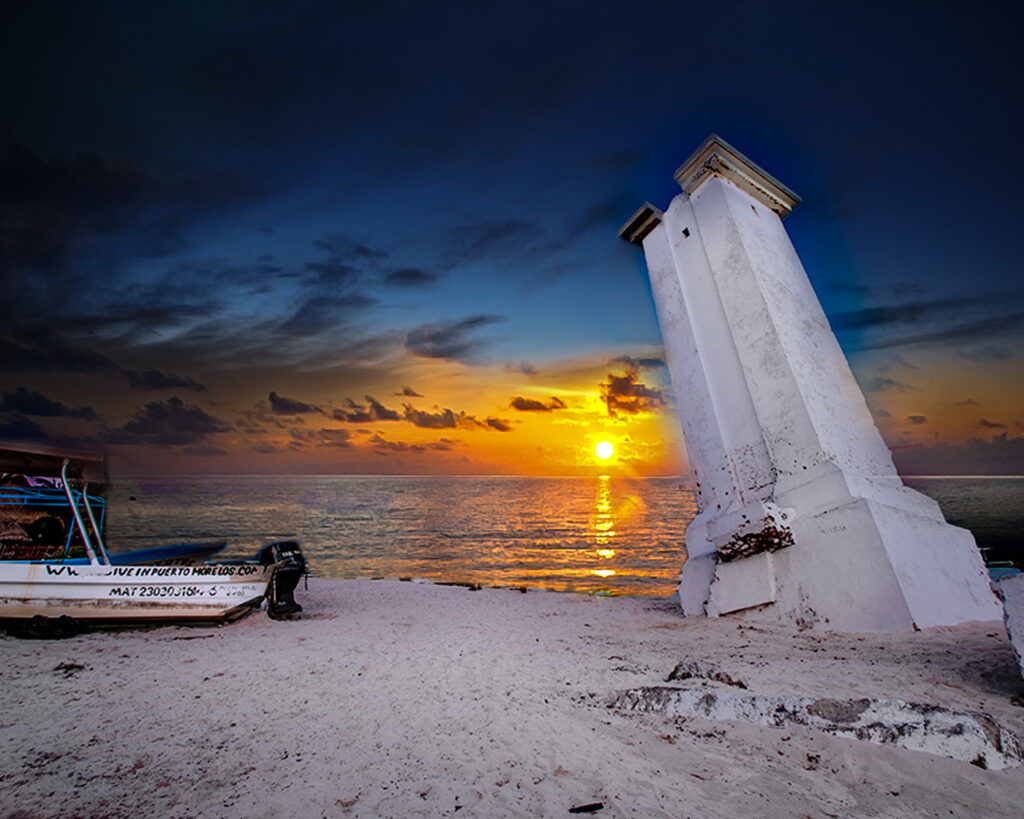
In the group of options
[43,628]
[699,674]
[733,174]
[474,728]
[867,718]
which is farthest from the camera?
[733,174]

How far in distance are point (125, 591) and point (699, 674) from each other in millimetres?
9048

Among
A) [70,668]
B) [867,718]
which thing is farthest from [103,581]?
[867,718]

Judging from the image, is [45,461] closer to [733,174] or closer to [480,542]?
[733,174]

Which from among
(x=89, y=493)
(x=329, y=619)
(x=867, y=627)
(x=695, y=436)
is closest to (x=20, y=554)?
(x=89, y=493)

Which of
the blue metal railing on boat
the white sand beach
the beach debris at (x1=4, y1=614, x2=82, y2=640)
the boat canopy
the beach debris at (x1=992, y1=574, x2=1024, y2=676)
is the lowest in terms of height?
the white sand beach

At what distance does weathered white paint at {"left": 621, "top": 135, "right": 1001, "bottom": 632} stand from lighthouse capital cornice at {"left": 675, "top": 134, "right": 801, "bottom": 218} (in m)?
0.03

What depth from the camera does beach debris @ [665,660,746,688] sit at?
4.48m

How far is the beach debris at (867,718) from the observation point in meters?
2.87

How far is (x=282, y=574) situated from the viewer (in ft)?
29.6

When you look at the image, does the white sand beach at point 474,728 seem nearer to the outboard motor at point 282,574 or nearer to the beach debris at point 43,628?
the beach debris at point 43,628

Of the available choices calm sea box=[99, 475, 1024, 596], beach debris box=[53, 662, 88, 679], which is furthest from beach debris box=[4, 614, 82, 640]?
calm sea box=[99, 475, 1024, 596]

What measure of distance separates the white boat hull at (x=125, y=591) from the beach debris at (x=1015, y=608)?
10063mm

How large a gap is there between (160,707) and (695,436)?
28.3ft

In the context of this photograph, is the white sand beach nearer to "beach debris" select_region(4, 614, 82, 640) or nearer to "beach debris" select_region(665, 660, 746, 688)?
"beach debris" select_region(665, 660, 746, 688)
